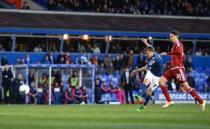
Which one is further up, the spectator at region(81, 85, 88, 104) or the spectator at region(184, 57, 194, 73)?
the spectator at region(184, 57, 194, 73)

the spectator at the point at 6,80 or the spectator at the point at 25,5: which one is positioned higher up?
the spectator at the point at 25,5

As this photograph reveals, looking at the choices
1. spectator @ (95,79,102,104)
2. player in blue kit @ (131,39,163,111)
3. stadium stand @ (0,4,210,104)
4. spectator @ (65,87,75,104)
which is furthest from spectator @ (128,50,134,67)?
player in blue kit @ (131,39,163,111)

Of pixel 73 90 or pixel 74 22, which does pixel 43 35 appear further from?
pixel 73 90

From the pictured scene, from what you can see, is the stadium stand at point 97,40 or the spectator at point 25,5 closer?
the stadium stand at point 97,40

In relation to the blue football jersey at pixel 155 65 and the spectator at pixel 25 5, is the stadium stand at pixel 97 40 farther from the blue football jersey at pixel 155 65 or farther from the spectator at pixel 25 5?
the blue football jersey at pixel 155 65

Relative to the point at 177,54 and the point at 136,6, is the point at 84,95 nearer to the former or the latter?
the point at 136,6

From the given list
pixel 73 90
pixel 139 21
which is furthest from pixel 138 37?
pixel 73 90

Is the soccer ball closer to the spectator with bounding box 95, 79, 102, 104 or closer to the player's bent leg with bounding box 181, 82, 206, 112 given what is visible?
the spectator with bounding box 95, 79, 102, 104

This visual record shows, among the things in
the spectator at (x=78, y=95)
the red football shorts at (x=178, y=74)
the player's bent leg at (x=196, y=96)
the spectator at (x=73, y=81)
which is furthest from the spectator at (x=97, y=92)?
the player's bent leg at (x=196, y=96)

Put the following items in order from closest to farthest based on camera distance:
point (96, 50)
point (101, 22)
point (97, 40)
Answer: point (96, 50) → point (97, 40) → point (101, 22)

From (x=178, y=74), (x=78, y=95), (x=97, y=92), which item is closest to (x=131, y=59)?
(x=97, y=92)

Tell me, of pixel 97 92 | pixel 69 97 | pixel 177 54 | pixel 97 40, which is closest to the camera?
pixel 177 54

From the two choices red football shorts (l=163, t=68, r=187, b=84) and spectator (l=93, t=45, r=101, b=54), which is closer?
red football shorts (l=163, t=68, r=187, b=84)

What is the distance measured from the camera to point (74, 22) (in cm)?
4862
